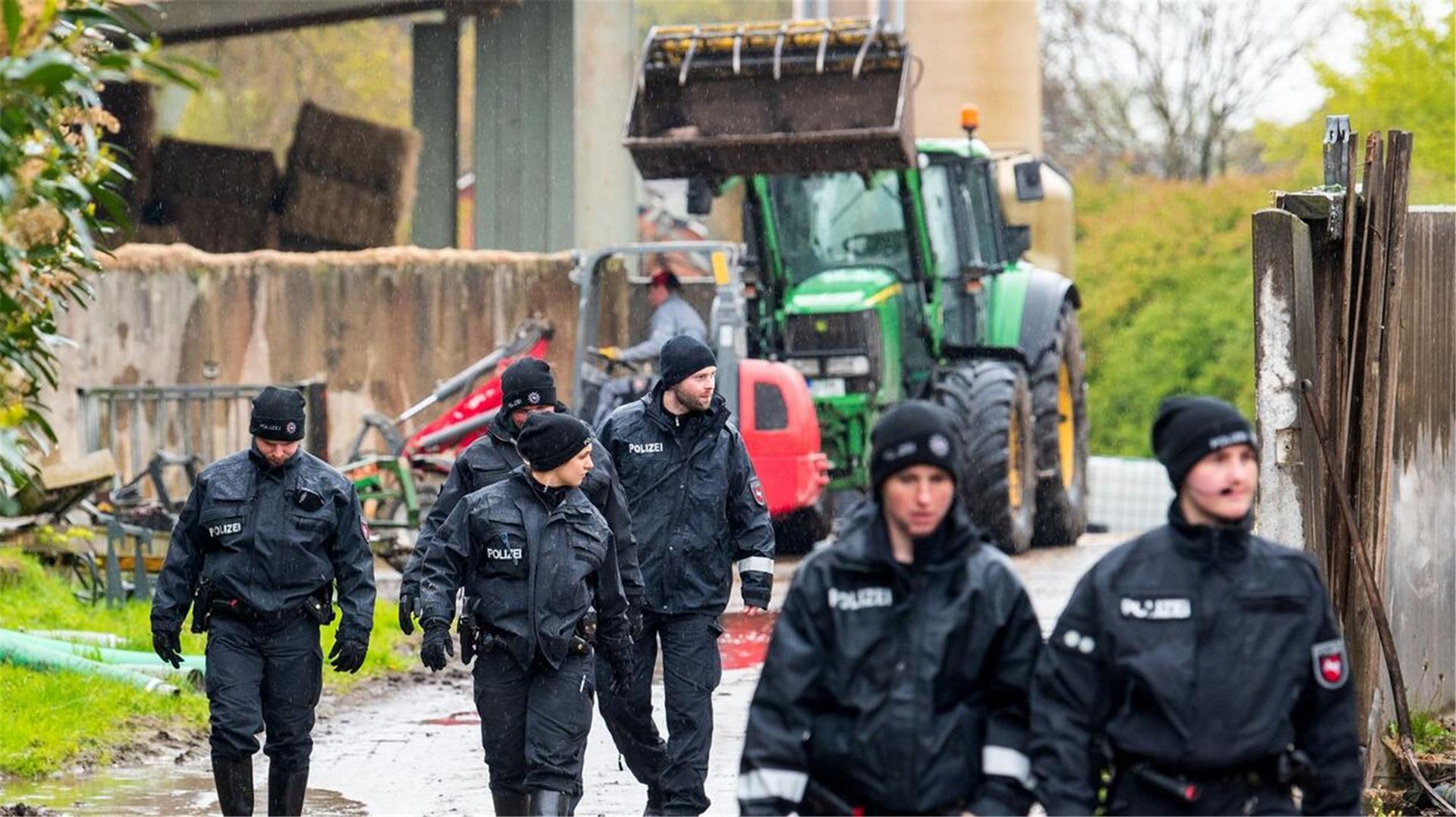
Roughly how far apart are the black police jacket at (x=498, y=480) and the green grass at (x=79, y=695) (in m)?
1.61

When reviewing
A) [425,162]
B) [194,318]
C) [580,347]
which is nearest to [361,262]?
[194,318]

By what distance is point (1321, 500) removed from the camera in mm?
8055

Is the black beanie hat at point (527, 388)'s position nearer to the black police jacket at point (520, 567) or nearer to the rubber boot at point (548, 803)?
the black police jacket at point (520, 567)

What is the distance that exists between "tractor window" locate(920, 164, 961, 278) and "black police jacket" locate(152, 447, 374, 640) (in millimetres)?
10336

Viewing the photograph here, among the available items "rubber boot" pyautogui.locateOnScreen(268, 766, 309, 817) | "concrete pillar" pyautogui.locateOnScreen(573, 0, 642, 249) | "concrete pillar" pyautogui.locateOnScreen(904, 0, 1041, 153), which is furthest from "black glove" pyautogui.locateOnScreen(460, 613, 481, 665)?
"concrete pillar" pyautogui.locateOnScreen(904, 0, 1041, 153)

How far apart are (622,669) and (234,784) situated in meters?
1.39

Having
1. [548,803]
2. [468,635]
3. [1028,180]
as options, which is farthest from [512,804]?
[1028,180]

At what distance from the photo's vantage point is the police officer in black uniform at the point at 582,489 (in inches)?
324

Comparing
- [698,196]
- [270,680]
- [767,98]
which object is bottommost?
[270,680]

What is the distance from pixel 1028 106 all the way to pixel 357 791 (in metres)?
24.4

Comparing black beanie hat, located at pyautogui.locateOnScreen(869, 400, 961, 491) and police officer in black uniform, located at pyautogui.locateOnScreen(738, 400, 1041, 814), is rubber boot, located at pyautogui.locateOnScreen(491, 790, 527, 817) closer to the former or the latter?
police officer in black uniform, located at pyautogui.locateOnScreen(738, 400, 1041, 814)

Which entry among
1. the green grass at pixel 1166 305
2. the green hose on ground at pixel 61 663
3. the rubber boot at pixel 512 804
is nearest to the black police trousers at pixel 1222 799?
the rubber boot at pixel 512 804

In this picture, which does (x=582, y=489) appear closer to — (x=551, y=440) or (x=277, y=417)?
(x=551, y=440)

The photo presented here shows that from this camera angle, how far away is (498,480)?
8492 millimetres
